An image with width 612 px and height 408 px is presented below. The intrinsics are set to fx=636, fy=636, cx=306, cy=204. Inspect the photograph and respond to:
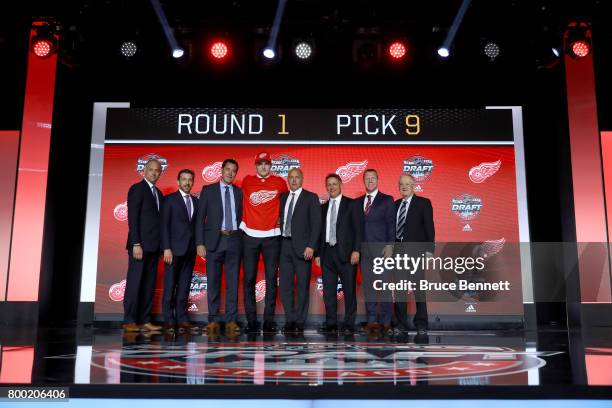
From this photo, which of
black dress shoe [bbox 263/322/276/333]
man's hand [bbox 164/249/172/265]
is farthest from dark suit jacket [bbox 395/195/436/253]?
man's hand [bbox 164/249/172/265]

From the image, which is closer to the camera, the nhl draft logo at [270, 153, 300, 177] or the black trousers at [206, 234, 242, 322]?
the black trousers at [206, 234, 242, 322]

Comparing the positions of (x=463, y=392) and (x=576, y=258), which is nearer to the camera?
(x=463, y=392)

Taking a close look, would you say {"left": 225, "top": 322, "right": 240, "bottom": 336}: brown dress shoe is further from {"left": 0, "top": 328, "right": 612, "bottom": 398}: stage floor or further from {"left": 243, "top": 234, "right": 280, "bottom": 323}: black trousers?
{"left": 0, "top": 328, "right": 612, "bottom": 398}: stage floor

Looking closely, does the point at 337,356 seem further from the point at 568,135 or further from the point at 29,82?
the point at 29,82

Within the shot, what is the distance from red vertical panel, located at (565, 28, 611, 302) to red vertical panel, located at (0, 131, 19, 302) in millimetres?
5881

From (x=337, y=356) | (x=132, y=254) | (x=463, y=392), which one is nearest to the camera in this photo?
(x=463, y=392)

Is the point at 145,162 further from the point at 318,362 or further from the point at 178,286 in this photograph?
the point at 318,362

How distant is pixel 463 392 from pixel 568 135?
507 cm

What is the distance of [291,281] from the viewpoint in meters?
5.74

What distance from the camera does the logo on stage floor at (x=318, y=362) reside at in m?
2.60

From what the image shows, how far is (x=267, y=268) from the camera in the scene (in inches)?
224

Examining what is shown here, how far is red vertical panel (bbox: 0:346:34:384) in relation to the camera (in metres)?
2.57

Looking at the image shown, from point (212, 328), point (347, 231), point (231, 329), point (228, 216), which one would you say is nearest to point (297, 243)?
point (347, 231)

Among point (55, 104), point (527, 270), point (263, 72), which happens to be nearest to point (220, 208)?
point (263, 72)
